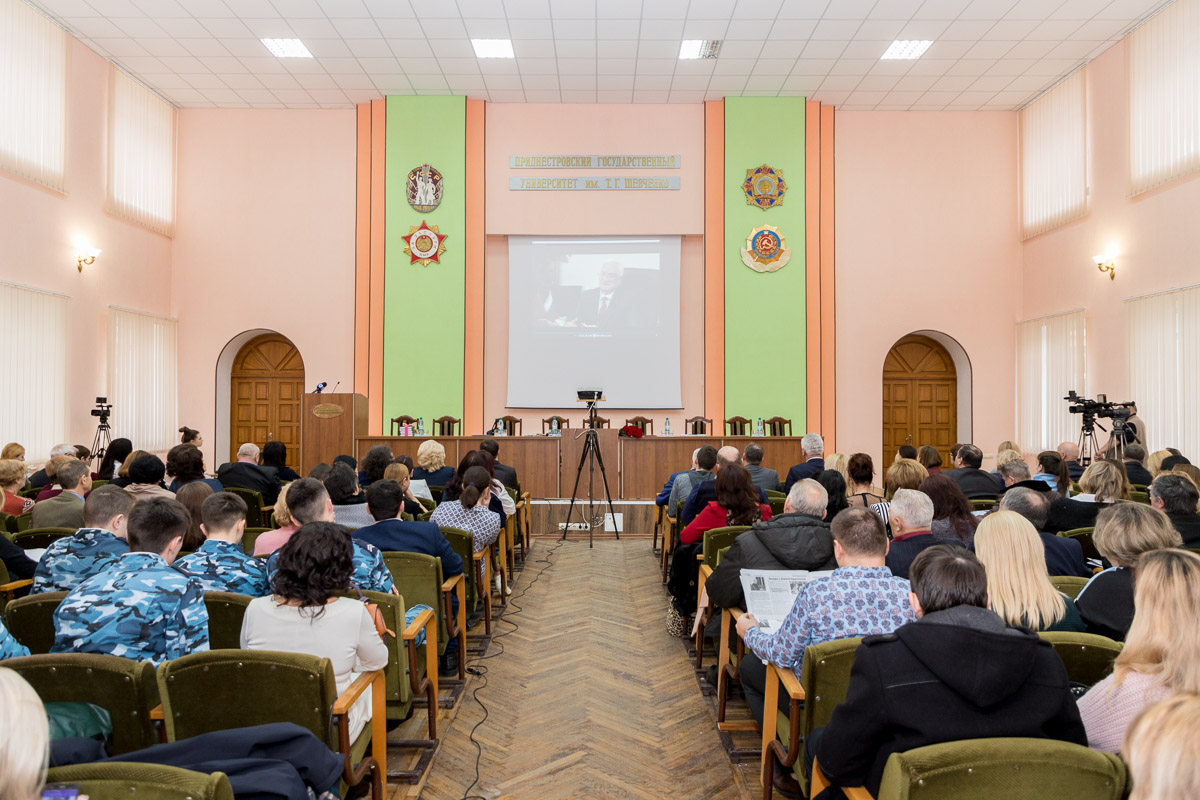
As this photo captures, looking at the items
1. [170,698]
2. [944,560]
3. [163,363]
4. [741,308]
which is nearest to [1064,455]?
[741,308]

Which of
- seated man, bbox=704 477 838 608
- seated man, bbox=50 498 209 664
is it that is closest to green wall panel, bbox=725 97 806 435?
seated man, bbox=704 477 838 608

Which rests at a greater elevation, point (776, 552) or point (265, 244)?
point (265, 244)

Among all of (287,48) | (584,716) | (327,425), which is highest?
(287,48)

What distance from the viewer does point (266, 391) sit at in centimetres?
1162

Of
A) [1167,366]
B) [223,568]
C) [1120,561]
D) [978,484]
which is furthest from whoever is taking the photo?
[1167,366]

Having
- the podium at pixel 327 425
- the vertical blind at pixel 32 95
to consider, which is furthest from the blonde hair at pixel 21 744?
the podium at pixel 327 425

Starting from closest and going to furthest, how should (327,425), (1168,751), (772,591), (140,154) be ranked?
(1168,751) → (772,591) → (327,425) → (140,154)

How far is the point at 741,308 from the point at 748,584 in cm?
806

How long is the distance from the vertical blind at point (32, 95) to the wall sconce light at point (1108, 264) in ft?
38.7

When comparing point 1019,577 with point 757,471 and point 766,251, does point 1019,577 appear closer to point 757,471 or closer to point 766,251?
point 757,471

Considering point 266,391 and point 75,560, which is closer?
point 75,560

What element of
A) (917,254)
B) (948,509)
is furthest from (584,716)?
(917,254)

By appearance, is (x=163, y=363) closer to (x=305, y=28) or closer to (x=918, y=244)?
(x=305, y=28)

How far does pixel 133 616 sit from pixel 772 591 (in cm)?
220
